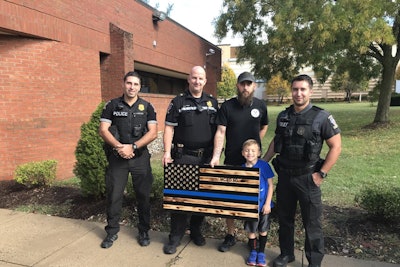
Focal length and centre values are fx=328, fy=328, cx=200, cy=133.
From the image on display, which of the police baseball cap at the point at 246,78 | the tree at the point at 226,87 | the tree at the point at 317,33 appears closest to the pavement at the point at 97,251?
the police baseball cap at the point at 246,78

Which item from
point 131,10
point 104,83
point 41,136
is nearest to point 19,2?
point 41,136

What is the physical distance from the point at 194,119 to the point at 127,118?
0.78 m

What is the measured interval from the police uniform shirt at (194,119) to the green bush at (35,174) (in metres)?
3.49

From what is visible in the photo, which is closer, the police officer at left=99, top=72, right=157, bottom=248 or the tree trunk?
the police officer at left=99, top=72, right=157, bottom=248

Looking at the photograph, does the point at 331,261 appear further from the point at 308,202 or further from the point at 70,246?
the point at 70,246

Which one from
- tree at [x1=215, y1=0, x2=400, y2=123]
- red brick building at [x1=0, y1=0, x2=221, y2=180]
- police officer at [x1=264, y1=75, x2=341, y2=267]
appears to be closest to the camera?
police officer at [x1=264, y1=75, x2=341, y2=267]

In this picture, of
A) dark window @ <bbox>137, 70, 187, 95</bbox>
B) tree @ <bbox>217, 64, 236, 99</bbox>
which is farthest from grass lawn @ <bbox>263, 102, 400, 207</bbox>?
tree @ <bbox>217, 64, 236, 99</bbox>

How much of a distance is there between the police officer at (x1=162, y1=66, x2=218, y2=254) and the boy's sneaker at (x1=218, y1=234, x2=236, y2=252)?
27 cm

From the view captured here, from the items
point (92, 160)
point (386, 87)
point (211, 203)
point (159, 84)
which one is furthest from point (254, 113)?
point (159, 84)

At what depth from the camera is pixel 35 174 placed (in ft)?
19.3

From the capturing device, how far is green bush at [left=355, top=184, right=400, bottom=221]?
371cm

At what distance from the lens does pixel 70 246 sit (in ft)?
12.3

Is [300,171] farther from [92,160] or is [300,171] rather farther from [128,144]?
[92,160]

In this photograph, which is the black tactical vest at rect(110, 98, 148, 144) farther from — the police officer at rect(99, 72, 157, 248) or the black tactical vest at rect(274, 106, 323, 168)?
the black tactical vest at rect(274, 106, 323, 168)
